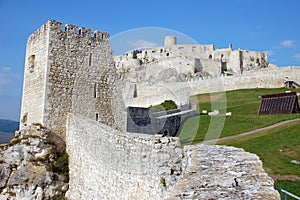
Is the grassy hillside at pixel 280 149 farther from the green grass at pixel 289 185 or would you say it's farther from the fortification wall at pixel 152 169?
the fortification wall at pixel 152 169

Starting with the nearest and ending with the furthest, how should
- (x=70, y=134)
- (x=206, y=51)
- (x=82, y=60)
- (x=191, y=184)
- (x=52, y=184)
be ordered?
(x=191, y=184) < (x=52, y=184) < (x=70, y=134) < (x=82, y=60) < (x=206, y=51)

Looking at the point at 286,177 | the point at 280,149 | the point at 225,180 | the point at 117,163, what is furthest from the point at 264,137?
the point at 225,180

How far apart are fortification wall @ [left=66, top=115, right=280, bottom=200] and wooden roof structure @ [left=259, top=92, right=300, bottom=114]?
23832 millimetres

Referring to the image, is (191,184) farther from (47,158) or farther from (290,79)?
(290,79)

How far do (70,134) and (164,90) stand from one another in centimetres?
4244

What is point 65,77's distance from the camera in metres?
15.1

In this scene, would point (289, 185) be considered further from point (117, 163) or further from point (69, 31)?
point (69, 31)

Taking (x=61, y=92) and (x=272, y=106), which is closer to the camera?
(x=61, y=92)

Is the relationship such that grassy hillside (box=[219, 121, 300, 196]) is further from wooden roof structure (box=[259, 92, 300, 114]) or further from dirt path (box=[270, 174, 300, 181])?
wooden roof structure (box=[259, 92, 300, 114])

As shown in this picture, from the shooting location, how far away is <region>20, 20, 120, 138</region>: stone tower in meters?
14.6

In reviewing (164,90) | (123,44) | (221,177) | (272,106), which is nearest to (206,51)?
(164,90)

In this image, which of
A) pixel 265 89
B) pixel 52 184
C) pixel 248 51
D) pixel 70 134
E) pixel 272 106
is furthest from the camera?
pixel 248 51

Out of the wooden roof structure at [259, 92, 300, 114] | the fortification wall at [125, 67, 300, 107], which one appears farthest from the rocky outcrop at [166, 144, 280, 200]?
the fortification wall at [125, 67, 300, 107]

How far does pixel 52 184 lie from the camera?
13398 mm
